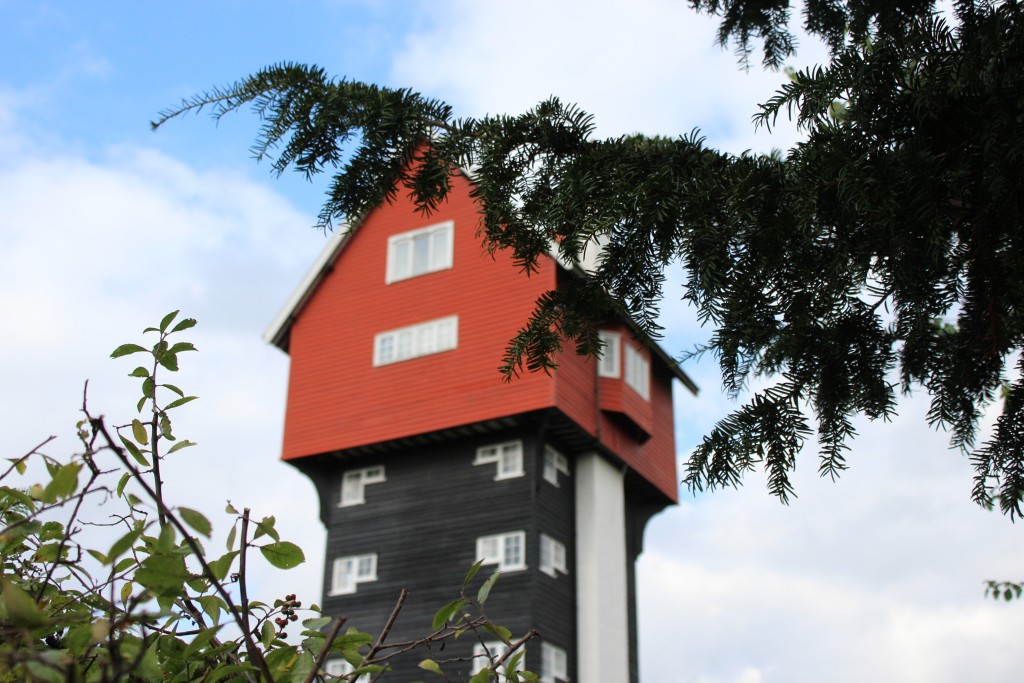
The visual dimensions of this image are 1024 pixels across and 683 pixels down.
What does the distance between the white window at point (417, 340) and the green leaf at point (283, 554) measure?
887 inches

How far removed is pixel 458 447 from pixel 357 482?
2.88m

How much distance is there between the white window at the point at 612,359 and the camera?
83.6 feet

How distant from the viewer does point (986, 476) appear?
137 inches

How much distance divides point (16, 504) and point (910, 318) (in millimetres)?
3218

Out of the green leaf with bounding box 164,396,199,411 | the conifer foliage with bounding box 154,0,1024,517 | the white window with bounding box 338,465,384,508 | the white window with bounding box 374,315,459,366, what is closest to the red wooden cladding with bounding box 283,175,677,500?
the white window with bounding box 374,315,459,366

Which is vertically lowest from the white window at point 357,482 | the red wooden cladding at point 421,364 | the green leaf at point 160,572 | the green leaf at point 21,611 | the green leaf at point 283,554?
the green leaf at point 21,611

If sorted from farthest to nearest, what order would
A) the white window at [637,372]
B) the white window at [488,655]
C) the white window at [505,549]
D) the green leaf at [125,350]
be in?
the white window at [637,372] < the white window at [505,549] < the green leaf at [125,350] < the white window at [488,655]

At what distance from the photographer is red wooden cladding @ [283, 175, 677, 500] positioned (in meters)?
23.7

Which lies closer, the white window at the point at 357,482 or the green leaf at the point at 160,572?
the green leaf at the point at 160,572

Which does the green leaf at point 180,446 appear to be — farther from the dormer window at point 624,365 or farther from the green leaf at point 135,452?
the dormer window at point 624,365

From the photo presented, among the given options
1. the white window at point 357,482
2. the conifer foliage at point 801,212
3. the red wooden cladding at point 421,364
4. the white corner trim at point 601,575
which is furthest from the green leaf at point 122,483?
the white window at point 357,482

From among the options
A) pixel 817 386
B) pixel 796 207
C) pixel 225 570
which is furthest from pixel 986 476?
pixel 225 570

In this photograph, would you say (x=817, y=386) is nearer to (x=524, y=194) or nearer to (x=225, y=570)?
(x=524, y=194)

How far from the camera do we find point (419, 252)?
2625cm
